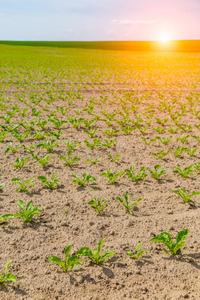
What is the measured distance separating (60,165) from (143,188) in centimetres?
172

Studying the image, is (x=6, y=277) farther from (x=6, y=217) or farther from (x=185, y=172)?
(x=185, y=172)

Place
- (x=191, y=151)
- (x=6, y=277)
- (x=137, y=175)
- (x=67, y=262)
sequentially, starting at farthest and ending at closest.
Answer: (x=191, y=151), (x=137, y=175), (x=67, y=262), (x=6, y=277)

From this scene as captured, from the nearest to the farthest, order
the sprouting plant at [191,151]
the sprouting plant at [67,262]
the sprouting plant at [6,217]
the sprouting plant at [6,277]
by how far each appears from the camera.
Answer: the sprouting plant at [6,277]
the sprouting plant at [67,262]
the sprouting plant at [6,217]
the sprouting plant at [191,151]

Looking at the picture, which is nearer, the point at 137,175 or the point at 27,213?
the point at 27,213

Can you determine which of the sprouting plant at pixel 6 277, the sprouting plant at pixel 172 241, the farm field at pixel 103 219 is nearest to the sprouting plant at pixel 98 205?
the farm field at pixel 103 219

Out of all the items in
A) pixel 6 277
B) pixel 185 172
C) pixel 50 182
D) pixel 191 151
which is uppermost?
pixel 191 151

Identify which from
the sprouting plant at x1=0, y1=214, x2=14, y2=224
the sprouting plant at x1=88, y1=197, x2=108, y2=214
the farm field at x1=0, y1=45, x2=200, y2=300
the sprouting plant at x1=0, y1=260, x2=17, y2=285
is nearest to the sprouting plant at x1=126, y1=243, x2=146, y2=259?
the farm field at x1=0, y1=45, x2=200, y2=300

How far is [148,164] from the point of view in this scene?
513 cm

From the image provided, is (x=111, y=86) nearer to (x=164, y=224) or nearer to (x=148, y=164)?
(x=148, y=164)

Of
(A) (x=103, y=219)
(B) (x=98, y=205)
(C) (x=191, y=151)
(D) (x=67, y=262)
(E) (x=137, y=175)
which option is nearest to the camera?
(D) (x=67, y=262)

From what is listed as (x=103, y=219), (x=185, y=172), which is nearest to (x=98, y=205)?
(x=103, y=219)

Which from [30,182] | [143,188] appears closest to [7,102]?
[30,182]

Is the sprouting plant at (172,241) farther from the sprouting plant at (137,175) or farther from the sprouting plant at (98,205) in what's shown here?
the sprouting plant at (137,175)

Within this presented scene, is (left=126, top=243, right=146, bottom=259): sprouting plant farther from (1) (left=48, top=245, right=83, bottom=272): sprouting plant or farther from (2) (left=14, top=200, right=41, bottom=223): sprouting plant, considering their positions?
(2) (left=14, top=200, right=41, bottom=223): sprouting plant
